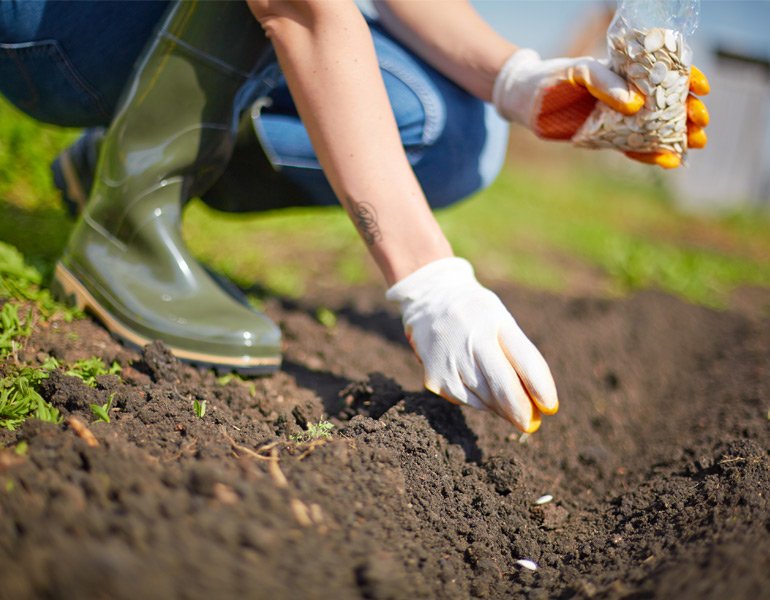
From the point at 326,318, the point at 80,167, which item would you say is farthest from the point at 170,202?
the point at 326,318

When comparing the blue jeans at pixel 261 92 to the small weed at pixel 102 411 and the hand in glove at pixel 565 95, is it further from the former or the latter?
the small weed at pixel 102 411

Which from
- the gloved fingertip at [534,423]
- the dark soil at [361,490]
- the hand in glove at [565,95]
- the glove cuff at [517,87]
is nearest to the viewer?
the dark soil at [361,490]

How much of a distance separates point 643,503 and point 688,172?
9.90 metres

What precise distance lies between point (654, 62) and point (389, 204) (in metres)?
0.63

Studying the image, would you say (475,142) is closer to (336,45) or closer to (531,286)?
(336,45)

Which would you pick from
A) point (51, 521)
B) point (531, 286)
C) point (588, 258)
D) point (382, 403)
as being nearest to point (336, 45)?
point (382, 403)

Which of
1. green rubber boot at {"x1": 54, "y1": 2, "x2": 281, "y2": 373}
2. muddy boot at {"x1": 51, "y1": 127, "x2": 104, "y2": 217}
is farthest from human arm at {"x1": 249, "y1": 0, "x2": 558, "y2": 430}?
muddy boot at {"x1": 51, "y1": 127, "x2": 104, "y2": 217}

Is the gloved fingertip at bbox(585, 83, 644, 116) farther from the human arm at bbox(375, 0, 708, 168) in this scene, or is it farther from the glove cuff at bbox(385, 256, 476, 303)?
the glove cuff at bbox(385, 256, 476, 303)

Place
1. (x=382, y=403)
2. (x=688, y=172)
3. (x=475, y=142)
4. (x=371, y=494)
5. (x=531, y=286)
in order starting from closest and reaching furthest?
(x=371, y=494)
(x=382, y=403)
(x=475, y=142)
(x=531, y=286)
(x=688, y=172)

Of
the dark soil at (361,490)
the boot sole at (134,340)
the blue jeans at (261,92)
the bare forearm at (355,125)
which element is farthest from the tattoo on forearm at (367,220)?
the blue jeans at (261,92)

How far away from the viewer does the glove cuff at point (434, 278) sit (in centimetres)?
140

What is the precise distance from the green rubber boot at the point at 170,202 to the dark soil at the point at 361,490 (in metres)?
0.09

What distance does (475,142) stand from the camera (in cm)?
211

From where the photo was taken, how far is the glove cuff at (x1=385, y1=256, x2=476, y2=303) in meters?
1.40
